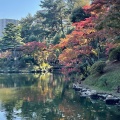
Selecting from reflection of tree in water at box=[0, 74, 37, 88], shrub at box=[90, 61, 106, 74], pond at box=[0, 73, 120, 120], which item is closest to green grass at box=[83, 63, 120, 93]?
shrub at box=[90, 61, 106, 74]

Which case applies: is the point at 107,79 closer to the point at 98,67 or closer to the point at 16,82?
the point at 98,67

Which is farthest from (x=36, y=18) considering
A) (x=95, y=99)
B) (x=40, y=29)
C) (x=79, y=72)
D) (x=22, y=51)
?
(x=95, y=99)

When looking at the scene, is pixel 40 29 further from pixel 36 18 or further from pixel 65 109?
pixel 65 109

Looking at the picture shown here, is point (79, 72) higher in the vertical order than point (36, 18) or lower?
lower

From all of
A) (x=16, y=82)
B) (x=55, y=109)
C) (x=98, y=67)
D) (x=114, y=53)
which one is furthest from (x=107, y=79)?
(x=16, y=82)

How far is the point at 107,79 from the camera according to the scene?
1728cm

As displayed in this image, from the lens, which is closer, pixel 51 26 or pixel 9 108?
pixel 9 108

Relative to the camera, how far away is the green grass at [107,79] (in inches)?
640

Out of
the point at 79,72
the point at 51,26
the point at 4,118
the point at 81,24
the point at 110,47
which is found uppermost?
the point at 51,26

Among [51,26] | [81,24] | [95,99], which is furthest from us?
[51,26]

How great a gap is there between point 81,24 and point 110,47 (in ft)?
10.8

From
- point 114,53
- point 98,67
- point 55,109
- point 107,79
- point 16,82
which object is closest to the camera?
point 55,109

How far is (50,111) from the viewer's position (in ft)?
39.9

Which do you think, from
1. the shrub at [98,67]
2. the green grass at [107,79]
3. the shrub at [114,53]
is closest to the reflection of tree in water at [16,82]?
the green grass at [107,79]
